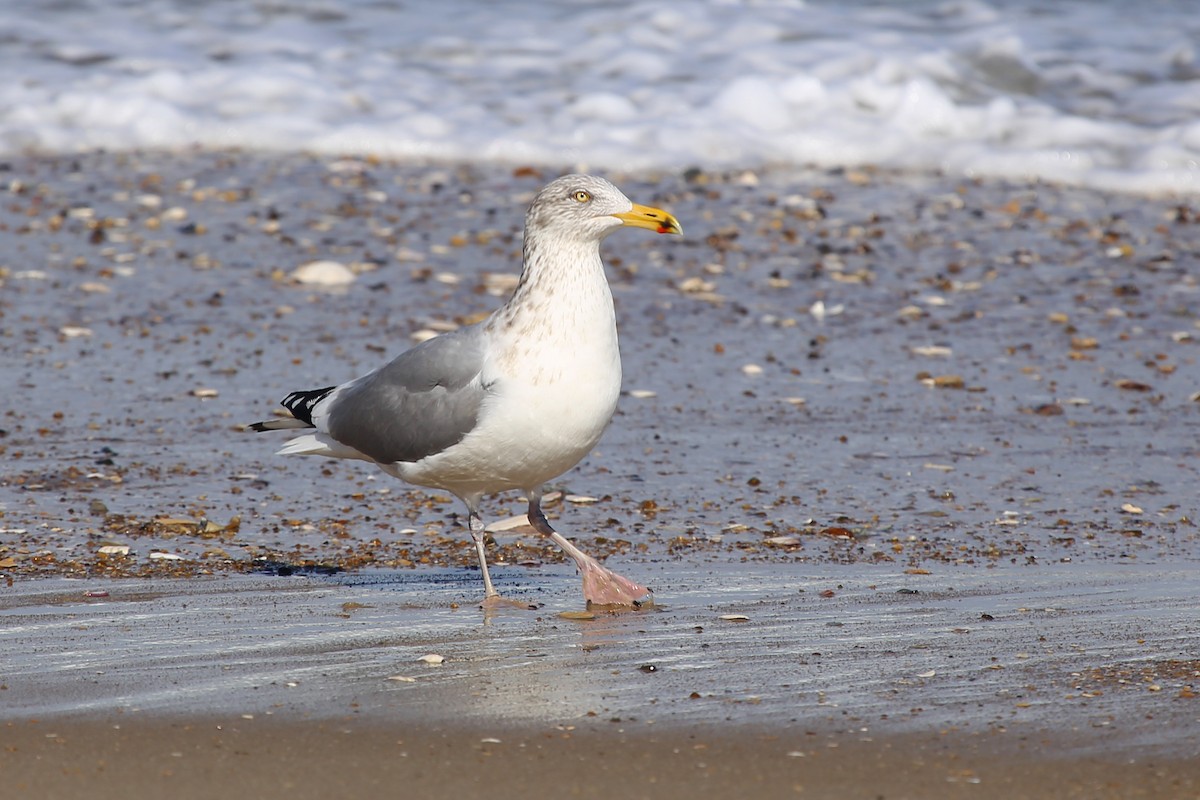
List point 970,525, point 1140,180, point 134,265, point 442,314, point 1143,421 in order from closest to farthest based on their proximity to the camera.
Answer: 1. point 970,525
2. point 1143,421
3. point 442,314
4. point 134,265
5. point 1140,180

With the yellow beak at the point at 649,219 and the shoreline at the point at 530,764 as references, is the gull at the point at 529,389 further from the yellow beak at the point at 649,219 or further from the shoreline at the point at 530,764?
the shoreline at the point at 530,764

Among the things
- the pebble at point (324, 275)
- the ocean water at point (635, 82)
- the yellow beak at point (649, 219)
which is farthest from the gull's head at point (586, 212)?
the ocean water at point (635, 82)

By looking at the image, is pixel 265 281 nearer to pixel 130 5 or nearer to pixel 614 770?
pixel 614 770

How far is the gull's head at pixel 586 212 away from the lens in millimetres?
5387

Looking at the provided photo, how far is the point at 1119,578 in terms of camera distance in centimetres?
514

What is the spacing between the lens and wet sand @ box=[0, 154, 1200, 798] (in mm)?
3428

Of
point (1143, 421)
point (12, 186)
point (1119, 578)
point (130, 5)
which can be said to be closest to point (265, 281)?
point (12, 186)

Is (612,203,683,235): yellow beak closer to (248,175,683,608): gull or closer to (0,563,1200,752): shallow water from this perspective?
(248,175,683,608): gull

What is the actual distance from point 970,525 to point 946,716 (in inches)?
98.7

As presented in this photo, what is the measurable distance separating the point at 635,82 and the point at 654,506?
958 cm

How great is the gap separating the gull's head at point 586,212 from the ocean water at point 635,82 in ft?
26.0

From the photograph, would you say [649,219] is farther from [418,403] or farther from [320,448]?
[320,448]

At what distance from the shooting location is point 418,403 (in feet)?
17.8

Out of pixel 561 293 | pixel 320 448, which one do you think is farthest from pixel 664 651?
pixel 320 448
